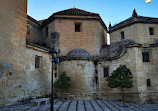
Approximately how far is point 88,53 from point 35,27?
6.74 meters

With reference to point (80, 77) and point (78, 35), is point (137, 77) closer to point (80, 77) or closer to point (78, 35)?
point (80, 77)

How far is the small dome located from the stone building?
96 millimetres

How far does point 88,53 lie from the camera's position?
13445 millimetres

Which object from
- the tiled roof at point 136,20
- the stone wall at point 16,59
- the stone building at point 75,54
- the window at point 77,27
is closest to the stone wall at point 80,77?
the stone building at point 75,54

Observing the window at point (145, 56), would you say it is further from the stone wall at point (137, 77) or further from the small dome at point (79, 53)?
the small dome at point (79, 53)

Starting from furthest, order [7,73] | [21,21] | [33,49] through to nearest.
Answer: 1. [33,49]
2. [21,21]
3. [7,73]

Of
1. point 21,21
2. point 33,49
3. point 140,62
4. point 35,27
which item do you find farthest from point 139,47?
point 35,27

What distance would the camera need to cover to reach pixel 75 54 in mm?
12859

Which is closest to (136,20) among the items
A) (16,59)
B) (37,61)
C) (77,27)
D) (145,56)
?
(145,56)

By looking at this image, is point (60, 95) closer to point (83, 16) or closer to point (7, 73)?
point (7, 73)

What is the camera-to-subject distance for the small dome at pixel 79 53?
1277 cm

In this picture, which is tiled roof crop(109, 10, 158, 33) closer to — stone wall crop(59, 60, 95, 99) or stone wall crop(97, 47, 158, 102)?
stone wall crop(97, 47, 158, 102)

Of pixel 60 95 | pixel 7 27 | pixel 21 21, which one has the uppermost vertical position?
pixel 21 21

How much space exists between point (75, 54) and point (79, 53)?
404 millimetres
